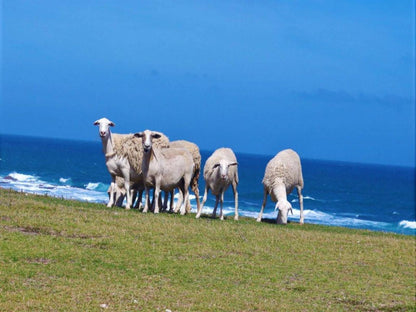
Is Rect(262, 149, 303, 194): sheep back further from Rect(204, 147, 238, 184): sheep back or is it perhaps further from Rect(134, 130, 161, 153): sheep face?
Rect(134, 130, 161, 153): sheep face

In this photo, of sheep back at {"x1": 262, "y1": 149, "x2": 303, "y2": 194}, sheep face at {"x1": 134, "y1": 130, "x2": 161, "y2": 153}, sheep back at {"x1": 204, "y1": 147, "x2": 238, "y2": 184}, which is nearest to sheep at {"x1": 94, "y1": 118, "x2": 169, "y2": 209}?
sheep face at {"x1": 134, "y1": 130, "x2": 161, "y2": 153}

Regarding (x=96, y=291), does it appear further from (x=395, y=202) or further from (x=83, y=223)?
(x=395, y=202)

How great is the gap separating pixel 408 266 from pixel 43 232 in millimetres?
9227

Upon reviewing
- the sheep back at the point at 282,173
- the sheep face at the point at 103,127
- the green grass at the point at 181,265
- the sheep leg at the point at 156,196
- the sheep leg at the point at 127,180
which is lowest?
the green grass at the point at 181,265

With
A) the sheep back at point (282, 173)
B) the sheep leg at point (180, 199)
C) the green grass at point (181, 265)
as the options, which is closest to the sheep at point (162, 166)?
the sheep leg at point (180, 199)

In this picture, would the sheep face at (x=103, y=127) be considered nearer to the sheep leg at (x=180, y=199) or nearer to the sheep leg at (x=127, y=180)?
the sheep leg at (x=127, y=180)

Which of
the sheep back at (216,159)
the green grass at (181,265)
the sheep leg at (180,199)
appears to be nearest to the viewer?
the green grass at (181,265)

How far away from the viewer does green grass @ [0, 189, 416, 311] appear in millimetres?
13305

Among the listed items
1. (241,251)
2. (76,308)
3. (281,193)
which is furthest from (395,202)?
(76,308)

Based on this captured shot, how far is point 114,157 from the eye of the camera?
78.0 ft

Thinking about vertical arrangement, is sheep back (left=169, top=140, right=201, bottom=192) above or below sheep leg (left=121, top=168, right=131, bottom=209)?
above

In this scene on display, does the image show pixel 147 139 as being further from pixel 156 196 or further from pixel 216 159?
pixel 216 159

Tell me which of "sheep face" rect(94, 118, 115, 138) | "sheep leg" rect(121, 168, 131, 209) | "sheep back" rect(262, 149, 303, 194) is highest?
"sheep face" rect(94, 118, 115, 138)

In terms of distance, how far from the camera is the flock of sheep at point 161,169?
76.0 ft
